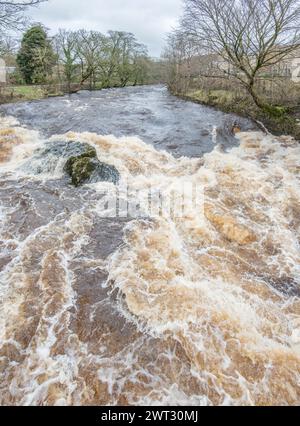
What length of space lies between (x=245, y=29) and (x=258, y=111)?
3789 mm

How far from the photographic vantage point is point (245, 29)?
11.3 metres

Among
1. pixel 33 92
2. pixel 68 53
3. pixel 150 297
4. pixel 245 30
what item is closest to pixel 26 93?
pixel 33 92

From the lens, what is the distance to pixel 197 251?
5.53 meters

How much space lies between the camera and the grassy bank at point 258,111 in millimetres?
12258

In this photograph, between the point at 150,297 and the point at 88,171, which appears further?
the point at 88,171

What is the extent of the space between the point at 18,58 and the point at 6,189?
981 inches

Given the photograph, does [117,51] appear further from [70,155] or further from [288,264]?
[288,264]

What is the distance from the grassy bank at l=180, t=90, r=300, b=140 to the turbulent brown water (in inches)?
207

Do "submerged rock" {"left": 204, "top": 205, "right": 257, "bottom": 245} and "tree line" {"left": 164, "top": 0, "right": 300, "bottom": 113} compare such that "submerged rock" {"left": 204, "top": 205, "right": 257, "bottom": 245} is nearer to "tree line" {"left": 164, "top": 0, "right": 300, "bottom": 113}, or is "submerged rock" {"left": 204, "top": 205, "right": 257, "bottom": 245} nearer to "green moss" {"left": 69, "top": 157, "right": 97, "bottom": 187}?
"green moss" {"left": 69, "top": 157, "right": 97, "bottom": 187}

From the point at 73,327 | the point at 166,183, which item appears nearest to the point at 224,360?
the point at 73,327

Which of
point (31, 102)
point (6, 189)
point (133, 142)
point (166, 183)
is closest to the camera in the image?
point (6, 189)

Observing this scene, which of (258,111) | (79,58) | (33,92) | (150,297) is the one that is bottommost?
(150,297)

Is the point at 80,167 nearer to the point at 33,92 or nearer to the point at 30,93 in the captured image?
the point at 30,93

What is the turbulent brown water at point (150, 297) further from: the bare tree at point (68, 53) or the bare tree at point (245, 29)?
the bare tree at point (68, 53)
